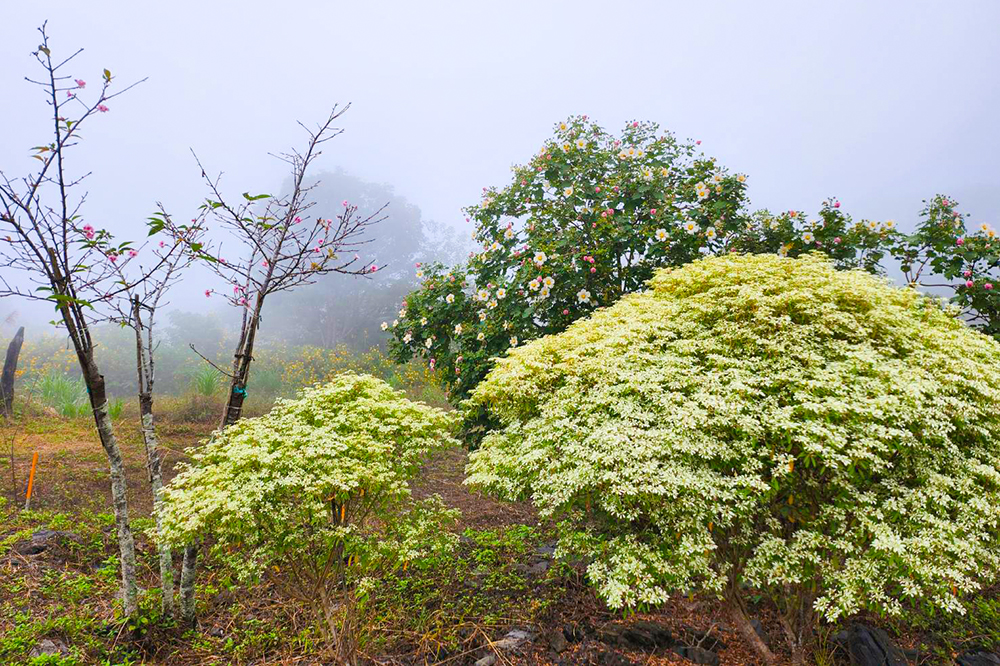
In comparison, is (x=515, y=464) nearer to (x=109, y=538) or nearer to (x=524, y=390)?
(x=524, y=390)

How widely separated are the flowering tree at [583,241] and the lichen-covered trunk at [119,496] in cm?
279

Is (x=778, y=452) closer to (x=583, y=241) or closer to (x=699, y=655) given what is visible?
(x=699, y=655)

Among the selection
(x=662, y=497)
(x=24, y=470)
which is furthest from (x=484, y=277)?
(x=24, y=470)

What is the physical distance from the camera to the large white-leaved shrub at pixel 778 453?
229 cm

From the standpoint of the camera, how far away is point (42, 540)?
4.23 metres

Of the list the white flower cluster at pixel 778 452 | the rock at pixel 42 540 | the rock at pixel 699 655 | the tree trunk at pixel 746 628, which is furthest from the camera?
the rock at pixel 42 540

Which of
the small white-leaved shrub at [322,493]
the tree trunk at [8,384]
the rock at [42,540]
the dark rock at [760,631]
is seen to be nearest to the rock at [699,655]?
the dark rock at [760,631]

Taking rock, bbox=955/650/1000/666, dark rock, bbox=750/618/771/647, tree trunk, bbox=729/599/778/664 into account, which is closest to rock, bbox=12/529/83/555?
tree trunk, bbox=729/599/778/664

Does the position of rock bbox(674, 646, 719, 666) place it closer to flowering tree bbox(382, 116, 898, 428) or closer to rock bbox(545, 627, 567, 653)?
rock bbox(545, 627, 567, 653)

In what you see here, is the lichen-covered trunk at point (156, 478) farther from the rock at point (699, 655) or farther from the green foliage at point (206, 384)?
the green foliage at point (206, 384)

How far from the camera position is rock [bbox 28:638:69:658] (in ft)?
9.84

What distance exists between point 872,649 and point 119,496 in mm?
4657

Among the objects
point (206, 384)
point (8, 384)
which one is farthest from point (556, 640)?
point (8, 384)

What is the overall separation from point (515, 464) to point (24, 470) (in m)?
6.41
